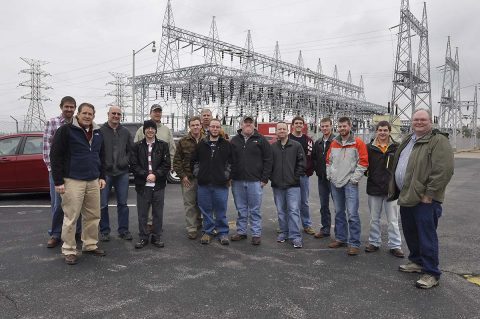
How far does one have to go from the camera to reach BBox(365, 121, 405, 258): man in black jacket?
514cm

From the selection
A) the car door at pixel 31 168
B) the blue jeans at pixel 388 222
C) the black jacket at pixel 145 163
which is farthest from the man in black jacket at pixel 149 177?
the car door at pixel 31 168

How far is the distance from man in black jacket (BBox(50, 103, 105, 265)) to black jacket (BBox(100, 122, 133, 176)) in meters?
0.48

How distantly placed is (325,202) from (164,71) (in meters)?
33.4

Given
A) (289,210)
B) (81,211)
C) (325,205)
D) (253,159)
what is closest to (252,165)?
(253,159)

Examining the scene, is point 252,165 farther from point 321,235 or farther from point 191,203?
point 321,235

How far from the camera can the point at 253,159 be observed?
5.73 m

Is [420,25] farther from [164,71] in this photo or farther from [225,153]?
[225,153]

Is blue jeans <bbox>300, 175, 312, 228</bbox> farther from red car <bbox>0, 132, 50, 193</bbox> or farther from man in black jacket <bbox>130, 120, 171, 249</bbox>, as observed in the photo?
red car <bbox>0, 132, 50, 193</bbox>

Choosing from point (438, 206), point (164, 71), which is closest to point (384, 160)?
point (438, 206)

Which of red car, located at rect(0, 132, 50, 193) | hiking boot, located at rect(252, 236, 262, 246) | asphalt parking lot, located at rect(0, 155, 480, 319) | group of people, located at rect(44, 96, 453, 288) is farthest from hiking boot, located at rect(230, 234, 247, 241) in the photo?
red car, located at rect(0, 132, 50, 193)

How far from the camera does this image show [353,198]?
17.3ft

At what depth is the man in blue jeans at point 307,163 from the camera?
6207 millimetres

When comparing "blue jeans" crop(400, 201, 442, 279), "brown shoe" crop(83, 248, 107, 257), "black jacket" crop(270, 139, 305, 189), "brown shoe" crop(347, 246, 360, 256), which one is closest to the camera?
"blue jeans" crop(400, 201, 442, 279)

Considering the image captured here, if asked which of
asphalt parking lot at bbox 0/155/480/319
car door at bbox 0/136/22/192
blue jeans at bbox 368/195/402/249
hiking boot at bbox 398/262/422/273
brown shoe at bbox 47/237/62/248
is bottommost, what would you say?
asphalt parking lot at bbox 0/155/480/319
